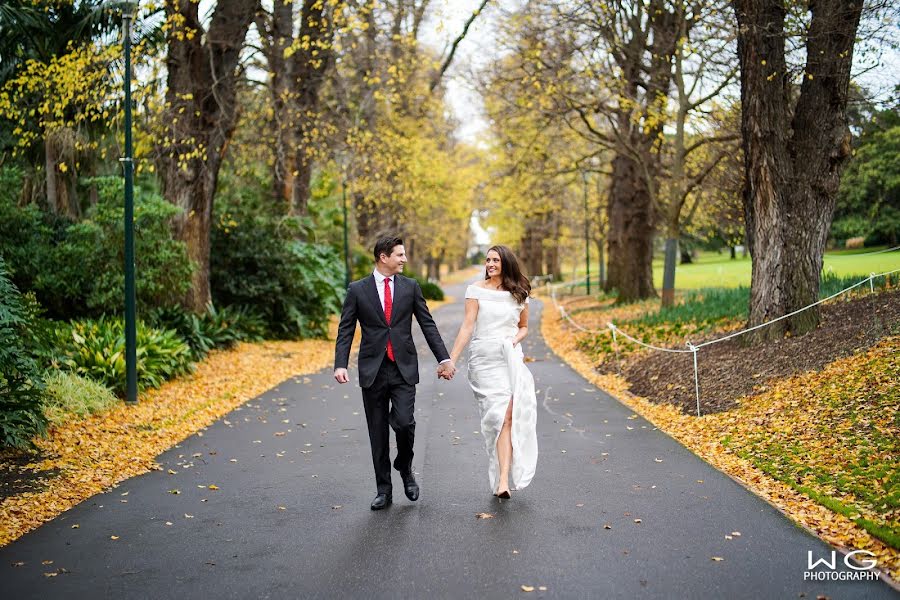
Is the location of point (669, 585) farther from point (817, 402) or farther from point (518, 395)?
point (817, 402)

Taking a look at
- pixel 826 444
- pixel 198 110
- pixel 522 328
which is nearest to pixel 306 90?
pixel 198 110

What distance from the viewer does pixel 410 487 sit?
6.57 m

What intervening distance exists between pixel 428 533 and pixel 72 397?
253 inches

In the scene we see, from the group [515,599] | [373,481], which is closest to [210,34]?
[373,481]

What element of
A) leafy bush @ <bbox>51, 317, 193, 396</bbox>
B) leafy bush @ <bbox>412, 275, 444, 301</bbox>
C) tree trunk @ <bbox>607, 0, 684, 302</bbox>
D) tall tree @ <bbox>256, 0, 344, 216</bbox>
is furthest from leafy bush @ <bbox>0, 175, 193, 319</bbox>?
leafy bush @ <bbox>412, 275, 444, 301</bbox>

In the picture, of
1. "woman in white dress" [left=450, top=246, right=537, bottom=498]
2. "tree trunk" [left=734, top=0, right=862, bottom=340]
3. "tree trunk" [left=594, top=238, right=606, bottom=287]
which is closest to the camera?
"woman in white dress" [left=450, top=246, right=537, bottom=498]

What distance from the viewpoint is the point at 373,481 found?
290 inches

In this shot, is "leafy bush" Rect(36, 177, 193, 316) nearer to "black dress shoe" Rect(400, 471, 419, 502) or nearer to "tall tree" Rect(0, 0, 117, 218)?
"tall tree" Rect(0, 0, 117, 218)

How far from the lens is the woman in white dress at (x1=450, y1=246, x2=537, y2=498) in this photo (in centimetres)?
666

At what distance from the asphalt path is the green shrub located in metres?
1.87

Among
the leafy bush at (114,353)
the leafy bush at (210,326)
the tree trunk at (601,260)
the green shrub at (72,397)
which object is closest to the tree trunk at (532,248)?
the tree trunk at (601,260)

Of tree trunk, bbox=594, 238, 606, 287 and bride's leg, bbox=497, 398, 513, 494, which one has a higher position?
tree trunk, bbox=594, 238, 606, 287

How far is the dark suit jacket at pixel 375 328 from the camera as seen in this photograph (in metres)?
6.44
